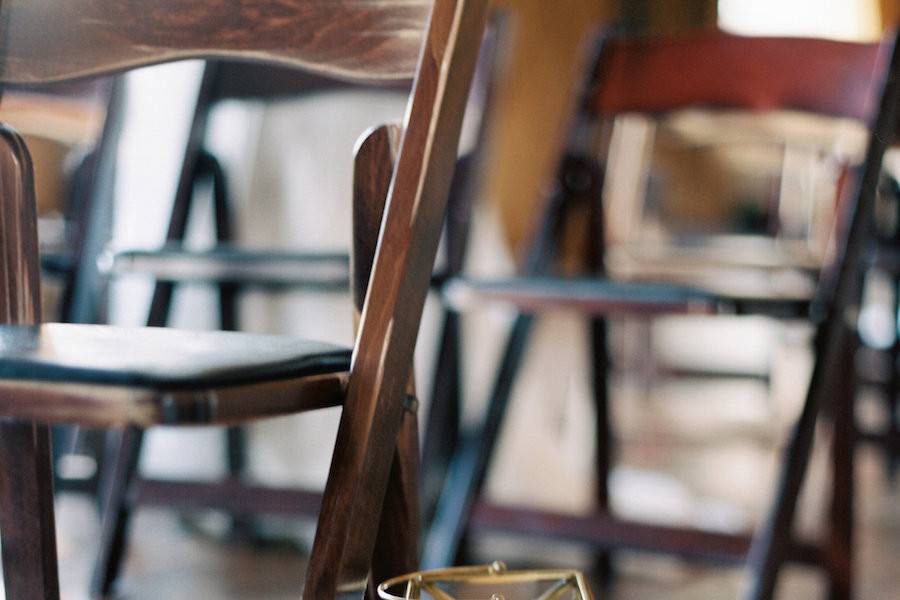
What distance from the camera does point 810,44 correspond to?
1790 mm

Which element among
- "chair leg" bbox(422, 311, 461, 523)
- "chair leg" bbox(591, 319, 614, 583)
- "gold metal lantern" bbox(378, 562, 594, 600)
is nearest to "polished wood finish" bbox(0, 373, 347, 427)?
"gold metal lantern" bbox(378, 562, 594, 600)

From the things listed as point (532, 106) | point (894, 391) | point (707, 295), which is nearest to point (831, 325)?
point (707, 295)

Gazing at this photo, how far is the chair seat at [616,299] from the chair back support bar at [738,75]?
45 cm

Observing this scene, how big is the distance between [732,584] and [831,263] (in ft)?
1.81

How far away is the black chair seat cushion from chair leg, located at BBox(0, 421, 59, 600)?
0.08m

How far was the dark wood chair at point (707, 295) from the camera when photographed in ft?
4.56

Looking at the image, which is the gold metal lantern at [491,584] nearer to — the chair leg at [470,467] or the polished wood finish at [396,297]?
the polished wood finish at [396,297]

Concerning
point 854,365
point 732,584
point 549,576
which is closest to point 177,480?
point 732,584

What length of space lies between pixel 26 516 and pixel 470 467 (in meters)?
0.90

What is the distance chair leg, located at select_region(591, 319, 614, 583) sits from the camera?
6.07 feet

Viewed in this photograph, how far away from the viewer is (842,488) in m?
1.54

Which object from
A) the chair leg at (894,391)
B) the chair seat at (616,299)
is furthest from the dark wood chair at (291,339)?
the chair leg at (894,391)

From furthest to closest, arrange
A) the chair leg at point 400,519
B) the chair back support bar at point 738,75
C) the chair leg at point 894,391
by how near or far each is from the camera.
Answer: the chair leg at point 894,391, the chair back support bar at point 738,75, the chair leg at point 400,519

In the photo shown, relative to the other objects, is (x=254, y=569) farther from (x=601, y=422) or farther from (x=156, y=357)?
(x=156, y=357)
